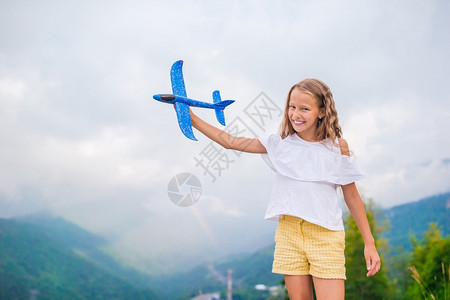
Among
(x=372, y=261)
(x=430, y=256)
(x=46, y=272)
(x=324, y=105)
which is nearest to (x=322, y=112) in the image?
(x=324, y=105)

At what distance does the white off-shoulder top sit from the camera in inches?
84.4

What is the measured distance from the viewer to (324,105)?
2.27 metres

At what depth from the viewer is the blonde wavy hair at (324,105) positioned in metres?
2.24

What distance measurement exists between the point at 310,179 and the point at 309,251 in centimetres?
39

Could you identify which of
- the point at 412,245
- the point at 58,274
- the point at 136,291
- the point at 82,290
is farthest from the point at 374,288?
the point at 58,274

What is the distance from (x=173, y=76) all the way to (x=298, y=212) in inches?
45.0

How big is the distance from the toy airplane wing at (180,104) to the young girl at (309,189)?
0.18 ft

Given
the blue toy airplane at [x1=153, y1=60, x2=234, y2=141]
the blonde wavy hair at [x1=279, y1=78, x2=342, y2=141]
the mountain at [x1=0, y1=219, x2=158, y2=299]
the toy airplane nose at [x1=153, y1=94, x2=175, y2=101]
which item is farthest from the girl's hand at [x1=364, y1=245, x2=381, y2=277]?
the mountain at [x1=0, y1=219, x2=158, y2=299]

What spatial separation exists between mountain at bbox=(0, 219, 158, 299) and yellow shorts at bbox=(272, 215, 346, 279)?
41.7m

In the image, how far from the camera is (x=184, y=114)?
233cm

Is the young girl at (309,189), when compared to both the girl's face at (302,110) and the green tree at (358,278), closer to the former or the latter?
the girl's face at (302,110)

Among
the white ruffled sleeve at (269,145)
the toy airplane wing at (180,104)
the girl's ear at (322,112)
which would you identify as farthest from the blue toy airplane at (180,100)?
the girl's ear at (322,112)

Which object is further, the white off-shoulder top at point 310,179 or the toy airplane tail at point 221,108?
the toy airplane tail at point 221,108

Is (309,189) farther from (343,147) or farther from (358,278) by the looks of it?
(358,278)
